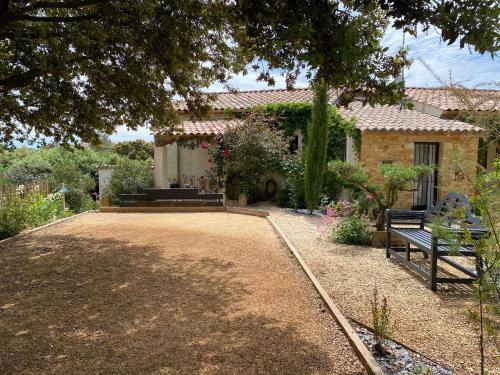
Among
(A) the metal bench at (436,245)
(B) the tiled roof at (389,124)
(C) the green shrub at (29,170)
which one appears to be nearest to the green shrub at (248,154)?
(B) the tiled roof at (389,124)

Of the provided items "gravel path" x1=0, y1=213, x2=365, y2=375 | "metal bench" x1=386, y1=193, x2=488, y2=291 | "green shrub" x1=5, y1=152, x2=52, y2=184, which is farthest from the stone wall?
"green shrub" x1=5, y1=152, x2=52, y2=184

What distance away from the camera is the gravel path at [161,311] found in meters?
3.51

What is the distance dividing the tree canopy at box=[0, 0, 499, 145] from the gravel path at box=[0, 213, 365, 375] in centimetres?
261

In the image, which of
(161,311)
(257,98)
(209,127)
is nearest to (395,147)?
(209,127)

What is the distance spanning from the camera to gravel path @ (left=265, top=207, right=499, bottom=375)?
400 cm

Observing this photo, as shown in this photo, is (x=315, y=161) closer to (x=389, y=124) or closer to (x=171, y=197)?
(x=389, y=124)

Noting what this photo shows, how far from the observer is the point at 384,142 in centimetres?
1304

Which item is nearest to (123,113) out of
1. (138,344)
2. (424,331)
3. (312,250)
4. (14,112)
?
(14,112)

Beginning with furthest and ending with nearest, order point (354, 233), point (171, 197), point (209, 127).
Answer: point (209, 127)
point (171, 197)
point (354, 233)

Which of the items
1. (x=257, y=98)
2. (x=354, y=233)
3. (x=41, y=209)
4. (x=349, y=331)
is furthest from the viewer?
(x=257, y=98)

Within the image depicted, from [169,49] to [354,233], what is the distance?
18.3 feet

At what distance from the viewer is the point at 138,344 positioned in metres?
3.78

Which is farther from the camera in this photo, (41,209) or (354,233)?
(41,209)

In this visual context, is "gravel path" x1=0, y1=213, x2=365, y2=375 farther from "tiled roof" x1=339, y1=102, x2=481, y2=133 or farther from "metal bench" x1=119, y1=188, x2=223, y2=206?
"tiled roof" x1=339, y1=102, x2=481, y2=133
